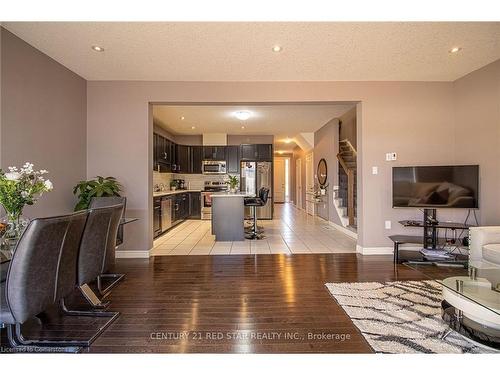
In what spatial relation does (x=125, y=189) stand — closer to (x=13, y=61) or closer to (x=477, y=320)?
(x=13, y=61)

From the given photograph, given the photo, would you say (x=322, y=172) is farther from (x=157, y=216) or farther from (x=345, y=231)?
(x=157, y=216)

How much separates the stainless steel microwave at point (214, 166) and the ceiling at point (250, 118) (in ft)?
3.08

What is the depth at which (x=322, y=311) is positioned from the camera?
2.30 metres

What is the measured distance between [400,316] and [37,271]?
2690 millimetres

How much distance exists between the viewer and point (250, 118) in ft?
20.4

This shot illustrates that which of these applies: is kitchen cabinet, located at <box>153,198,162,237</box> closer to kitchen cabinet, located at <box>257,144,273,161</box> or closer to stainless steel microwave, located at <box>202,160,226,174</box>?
stainless steel microwave, located at <box>202,160,226,174</box>

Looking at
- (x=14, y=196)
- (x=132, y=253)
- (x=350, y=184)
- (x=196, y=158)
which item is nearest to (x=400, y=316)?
(x=14, y=196)

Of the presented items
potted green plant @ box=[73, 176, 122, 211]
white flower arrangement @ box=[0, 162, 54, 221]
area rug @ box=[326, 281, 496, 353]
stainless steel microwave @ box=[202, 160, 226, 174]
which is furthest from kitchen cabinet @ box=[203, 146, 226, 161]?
white flower arrangement @ box=[0, 162, 54, 221]

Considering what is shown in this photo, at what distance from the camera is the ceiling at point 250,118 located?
17.5ft

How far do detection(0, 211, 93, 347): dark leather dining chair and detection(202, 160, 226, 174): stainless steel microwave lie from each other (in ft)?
20.8

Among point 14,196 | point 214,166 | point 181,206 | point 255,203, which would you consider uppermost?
point 214,166

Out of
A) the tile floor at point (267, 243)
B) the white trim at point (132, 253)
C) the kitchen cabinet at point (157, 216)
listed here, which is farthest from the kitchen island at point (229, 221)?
the white trim at point (132, 253)

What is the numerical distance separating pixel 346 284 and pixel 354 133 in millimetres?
3645
